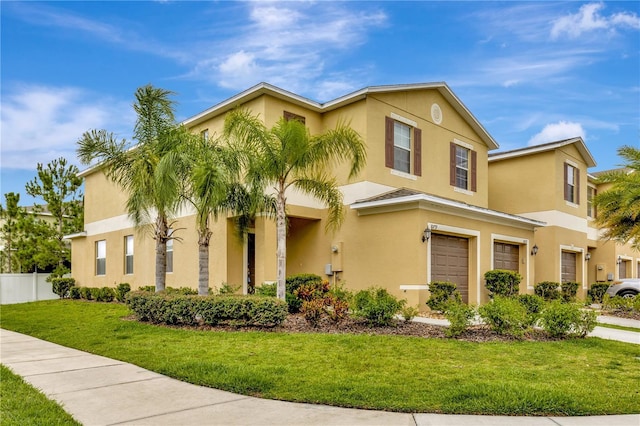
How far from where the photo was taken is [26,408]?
5.82 m

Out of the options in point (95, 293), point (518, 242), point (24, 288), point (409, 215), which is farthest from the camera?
point (24, 288)

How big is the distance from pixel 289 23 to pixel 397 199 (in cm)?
578

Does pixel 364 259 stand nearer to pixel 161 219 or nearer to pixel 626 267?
pixel 161 219

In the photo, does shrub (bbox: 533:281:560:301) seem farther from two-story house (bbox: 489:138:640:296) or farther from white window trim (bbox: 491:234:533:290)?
two-story house (bbox: 489:138:640:296)

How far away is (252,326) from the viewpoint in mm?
11242

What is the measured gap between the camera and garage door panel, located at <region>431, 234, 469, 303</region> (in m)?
16.1

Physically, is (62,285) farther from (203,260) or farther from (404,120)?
(404,120)

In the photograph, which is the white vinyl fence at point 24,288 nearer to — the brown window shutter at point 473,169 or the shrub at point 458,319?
the brown window shutter at point 473,169

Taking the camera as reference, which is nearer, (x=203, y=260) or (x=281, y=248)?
(x=281, y=248)

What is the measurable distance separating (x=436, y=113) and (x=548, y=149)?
582cm

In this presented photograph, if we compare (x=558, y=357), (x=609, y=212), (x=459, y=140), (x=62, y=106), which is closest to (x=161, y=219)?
(x=62, y=106)

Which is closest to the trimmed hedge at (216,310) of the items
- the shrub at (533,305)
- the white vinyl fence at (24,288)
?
the shrub at (533,305)

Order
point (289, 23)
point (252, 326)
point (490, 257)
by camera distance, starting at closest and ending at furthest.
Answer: point (252, 326) < point (289, 23) < point (490, 257)

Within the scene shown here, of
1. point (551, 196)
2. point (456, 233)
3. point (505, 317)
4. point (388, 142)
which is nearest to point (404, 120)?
point (388, 142)
